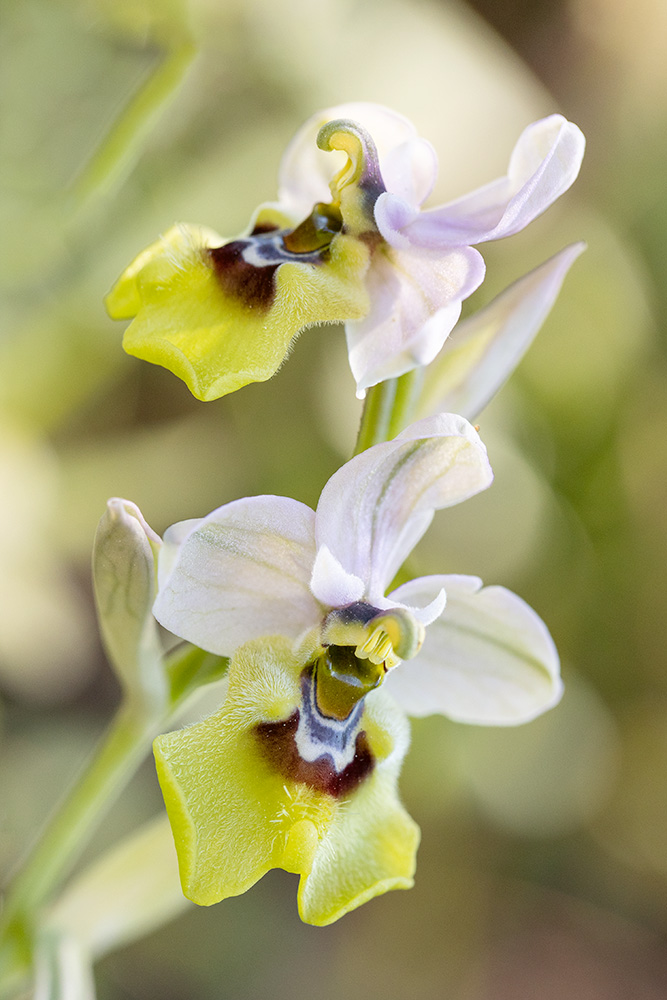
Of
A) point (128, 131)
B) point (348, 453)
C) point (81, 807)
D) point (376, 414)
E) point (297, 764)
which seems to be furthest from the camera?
point (348, 453)

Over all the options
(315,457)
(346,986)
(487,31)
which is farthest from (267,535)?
(487,31)

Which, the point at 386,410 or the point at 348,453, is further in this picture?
the point at 348,453

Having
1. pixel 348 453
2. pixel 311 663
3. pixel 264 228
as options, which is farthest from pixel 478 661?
pixel 348 453

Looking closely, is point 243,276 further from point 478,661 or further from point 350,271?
point 478,661

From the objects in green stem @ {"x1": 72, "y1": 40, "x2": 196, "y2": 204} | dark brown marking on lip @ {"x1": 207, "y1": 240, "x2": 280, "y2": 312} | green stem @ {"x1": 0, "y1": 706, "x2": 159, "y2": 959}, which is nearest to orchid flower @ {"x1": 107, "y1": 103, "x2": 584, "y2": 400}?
dark brown marking on lip @ {"x1": 207, "y1": 240, "x2": 280, "y2": 312}

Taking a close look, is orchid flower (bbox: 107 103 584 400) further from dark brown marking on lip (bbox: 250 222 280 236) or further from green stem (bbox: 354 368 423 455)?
green stem (bbox: 354 368 423 455)
